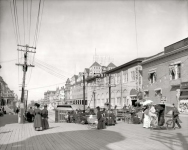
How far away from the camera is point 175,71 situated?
79.3 feet

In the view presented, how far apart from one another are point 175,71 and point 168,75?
1.32 m

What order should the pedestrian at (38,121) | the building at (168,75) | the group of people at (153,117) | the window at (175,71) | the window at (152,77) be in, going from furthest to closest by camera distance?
1. the window at (152,77)
2. the window at (175,71)
3. the building at (168,75)
4. the group of people at (153,117)
5. the pedestrian at (38,121)

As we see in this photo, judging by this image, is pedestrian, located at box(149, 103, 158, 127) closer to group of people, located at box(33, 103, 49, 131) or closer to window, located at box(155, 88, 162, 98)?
group of people, located at box(33, 103, 49, 131)

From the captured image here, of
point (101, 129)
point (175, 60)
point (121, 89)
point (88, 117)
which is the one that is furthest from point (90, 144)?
point (121, 89)

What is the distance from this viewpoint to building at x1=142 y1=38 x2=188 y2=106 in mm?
22750

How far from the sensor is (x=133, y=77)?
35.0m

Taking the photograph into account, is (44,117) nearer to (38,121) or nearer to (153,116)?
(38,121)

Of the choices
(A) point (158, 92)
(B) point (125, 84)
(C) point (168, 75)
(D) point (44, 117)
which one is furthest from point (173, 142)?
(B) point (125, 84)

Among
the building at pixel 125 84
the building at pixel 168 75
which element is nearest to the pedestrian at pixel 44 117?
the building at pixel 168 75

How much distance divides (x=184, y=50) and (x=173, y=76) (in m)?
3.44

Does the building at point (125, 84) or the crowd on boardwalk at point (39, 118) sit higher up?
the building at point (125, 84)

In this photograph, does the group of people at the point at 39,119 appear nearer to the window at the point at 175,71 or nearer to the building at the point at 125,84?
the building at the point at 125,84

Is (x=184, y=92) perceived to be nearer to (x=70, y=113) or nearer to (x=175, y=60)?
(x=175, y=60)

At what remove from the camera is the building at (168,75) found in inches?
896
